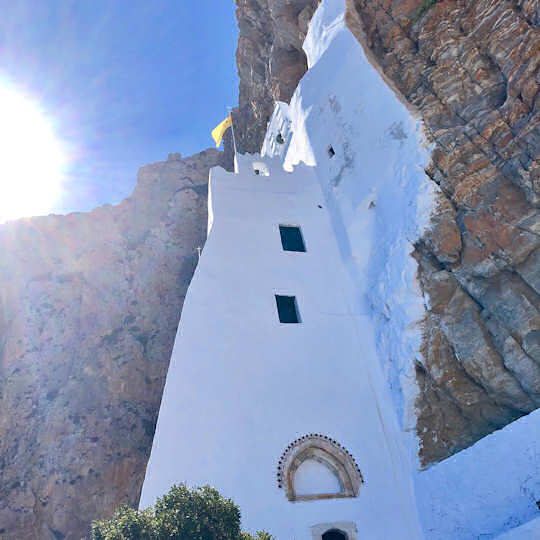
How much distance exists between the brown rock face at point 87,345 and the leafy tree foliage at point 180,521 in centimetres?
842

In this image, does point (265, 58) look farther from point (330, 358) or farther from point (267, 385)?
point (267, 385)

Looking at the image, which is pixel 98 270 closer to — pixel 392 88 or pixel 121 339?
pixel 121 339

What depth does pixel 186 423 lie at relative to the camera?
900cm

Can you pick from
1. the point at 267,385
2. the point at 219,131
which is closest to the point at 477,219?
the point at 267,385

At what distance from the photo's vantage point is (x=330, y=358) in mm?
11133

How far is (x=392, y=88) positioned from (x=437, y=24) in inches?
78.4

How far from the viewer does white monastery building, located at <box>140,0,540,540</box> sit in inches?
332

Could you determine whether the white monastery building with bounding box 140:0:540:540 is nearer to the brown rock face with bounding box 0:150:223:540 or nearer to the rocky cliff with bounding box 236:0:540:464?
the rocky cliff with bounding box 236:0:540:464

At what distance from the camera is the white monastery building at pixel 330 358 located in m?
8.42

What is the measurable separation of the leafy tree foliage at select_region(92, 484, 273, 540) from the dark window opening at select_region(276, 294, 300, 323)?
5.91 m

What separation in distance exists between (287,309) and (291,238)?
2.73 m

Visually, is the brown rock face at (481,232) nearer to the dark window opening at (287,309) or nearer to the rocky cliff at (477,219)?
the rocky cliff at (477,219)

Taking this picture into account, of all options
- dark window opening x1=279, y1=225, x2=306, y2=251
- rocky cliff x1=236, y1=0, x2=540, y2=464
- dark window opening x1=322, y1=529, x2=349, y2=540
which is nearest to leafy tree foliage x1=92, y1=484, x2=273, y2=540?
dark window opening x1=322, y1=529, x2=349, y2=540

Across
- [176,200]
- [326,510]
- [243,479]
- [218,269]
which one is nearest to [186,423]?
[243,479]
